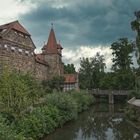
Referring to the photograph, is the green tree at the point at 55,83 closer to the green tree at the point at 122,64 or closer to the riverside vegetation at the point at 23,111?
the green tree at the point at 122,64

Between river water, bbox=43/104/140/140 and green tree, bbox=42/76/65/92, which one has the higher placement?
green tree, bbox=42/76/65/92

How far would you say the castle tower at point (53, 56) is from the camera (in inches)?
2603

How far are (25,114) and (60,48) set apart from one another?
1702 inches

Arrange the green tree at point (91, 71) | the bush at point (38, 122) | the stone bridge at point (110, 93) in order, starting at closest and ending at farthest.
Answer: the bush at point (38, 122)
the stone bridge at point (110, 93)
the green tree at point (91, 71)

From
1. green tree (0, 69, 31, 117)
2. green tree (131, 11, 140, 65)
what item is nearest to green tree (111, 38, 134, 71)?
green tree (131, 11, 140, 65)

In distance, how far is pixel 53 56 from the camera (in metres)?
66.9

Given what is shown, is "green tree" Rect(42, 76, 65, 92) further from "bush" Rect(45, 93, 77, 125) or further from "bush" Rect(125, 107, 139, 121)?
"bush" Rect(125, 107, 139, 121)

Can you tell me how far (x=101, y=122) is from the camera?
41.1 metres

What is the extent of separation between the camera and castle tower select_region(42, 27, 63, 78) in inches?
2603

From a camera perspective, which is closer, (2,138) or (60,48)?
(2,138)

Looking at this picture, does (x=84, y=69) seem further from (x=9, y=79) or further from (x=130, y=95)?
(x=9, y=79)

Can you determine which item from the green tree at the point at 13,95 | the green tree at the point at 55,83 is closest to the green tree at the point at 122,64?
the green tree at the point at 55,83

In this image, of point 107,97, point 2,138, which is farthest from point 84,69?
point 2,138

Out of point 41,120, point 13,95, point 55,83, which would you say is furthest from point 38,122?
point 55,83
